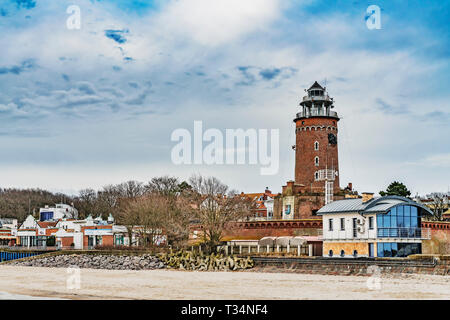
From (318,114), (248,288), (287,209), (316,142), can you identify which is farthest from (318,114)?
A: (248,288)

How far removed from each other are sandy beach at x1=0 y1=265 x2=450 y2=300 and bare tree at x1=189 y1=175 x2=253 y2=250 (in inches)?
640

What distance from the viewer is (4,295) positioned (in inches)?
1064

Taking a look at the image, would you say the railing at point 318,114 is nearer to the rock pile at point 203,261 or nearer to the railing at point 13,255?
the rock pile at point 203,261

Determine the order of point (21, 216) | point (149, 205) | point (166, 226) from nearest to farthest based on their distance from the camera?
point (166, 226), point (149, 205), point (21, 216)

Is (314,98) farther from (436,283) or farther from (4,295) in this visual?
(4,295)

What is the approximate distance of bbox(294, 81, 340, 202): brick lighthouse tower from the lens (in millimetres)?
64688

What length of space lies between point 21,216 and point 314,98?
77.8 m

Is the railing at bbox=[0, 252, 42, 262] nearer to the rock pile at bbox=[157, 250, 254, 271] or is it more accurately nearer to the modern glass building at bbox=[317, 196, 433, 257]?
the rock pile at bbox=[157, 250, 254, 271]

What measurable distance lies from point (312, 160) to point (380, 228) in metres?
23.1

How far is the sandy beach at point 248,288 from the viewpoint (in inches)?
1001

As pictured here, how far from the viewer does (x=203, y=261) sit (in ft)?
149

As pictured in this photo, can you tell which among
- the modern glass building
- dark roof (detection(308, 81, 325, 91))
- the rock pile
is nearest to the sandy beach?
the rock pile
